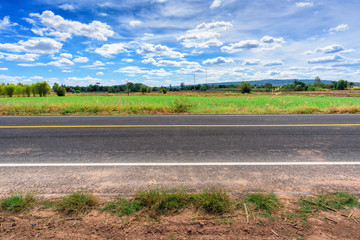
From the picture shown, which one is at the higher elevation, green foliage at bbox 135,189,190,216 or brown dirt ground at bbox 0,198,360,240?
green foliage at bbox 135,189,190,216

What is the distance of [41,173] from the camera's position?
11.5 ft

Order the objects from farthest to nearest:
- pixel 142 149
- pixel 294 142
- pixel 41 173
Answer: pixel 294 142 < pixel 142 149 < pixel 41 173

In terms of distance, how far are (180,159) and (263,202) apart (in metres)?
2.01

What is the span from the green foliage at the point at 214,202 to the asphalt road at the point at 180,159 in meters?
0.37

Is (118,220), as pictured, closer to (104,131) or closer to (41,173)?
(41,173)

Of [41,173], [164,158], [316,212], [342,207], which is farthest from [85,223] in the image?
[342,207]

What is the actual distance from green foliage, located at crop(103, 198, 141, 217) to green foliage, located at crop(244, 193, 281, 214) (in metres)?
1.41

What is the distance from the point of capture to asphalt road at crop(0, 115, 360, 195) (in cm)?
312

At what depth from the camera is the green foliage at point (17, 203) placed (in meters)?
2.42

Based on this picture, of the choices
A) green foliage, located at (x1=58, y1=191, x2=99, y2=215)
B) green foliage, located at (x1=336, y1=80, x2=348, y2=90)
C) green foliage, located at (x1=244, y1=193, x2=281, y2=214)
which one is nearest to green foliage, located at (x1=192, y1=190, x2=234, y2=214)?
green foliage, located at (x1=244, y1=193, x2=281, y2=214)

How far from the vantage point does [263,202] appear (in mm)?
2521

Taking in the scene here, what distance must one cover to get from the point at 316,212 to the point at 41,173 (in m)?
4.20

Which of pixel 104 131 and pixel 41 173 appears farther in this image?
pixel 104 131

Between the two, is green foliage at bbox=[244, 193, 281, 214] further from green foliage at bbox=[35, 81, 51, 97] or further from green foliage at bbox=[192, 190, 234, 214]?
green foliage at bbox=[35, 81, 51, 97]
